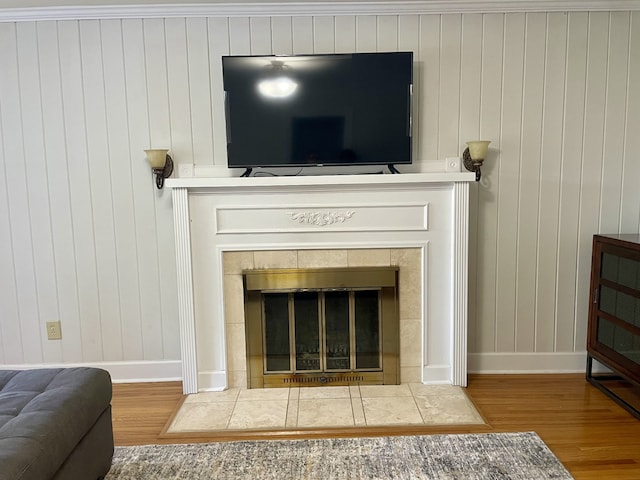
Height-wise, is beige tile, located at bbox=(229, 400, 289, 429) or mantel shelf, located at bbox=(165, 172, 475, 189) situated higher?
mantel shelf, located at bbox=(165, 172, 475, 189)

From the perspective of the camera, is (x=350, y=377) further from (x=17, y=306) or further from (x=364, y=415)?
(x=17, y=306)

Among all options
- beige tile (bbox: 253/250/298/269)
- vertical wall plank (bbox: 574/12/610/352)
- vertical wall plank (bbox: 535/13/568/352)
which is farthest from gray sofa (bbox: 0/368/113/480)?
vertical wall plank (bbox: 574/12/610/352)

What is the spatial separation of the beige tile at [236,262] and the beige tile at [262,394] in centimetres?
72

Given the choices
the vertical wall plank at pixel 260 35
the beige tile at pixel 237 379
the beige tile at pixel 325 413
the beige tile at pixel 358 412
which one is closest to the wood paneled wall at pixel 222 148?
the vertical wall plank at pixel 260 35

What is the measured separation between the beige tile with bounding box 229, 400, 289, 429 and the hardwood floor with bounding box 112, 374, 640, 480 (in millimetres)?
82

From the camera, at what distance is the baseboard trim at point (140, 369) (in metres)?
3.10

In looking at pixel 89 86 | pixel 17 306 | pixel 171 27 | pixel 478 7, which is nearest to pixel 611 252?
pixel 478 7

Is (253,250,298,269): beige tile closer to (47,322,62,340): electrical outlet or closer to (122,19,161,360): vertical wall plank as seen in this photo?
(122,19,161,360): vertical wall plank

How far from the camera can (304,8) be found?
281 cm

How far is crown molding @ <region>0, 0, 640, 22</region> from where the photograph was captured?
9.14ft

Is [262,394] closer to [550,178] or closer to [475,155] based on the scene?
[475,155]

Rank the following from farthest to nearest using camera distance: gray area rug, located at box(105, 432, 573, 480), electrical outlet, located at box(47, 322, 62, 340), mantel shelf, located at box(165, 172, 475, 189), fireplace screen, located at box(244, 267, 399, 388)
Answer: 1. electrical outlet, located at box(47, 322, 62, 340)
2. fireplace screen, located at box(244, 267, 399, 388)
3. mantel shelf, located at box(165, 172, 475, 189)
4. gray area rug, located at box(105, 432, 573, 480)

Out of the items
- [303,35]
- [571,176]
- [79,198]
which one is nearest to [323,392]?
[79,198]

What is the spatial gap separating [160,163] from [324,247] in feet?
3.52
